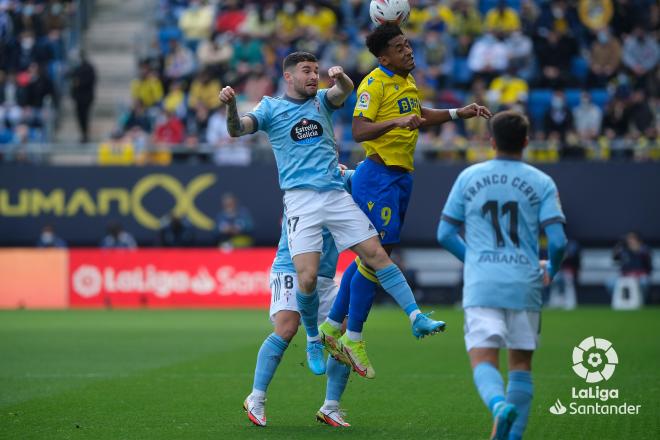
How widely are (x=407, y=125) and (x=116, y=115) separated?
72.3 ft

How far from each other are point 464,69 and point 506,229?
19.9m

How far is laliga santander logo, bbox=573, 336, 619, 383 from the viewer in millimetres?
11906

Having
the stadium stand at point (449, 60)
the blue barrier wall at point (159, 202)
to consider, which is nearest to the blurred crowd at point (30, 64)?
the blue barrier wall at point (159, 202)

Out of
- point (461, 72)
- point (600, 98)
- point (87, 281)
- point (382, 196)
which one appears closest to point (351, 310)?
point (382, 196)

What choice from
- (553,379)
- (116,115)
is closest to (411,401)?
(553,379)

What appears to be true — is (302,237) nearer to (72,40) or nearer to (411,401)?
(411,401)

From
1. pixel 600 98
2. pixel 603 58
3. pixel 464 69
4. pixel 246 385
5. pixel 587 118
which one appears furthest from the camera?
pixel 464 69

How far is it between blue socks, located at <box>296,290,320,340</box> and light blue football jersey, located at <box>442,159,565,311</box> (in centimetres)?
216

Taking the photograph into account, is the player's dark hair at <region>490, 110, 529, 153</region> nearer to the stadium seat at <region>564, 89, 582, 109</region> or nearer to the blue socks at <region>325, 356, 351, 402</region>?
the blue socks at <region>325, 356, 351, 402</region>

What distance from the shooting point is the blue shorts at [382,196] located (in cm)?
934

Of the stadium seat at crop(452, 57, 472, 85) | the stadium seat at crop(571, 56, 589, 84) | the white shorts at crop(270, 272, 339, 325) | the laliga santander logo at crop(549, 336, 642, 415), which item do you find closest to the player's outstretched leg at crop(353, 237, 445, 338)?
the white shorts at crop(270, 272, 339, 325)

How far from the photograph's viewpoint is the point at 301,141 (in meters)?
9.07

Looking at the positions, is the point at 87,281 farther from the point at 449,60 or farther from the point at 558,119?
the point at 558,119

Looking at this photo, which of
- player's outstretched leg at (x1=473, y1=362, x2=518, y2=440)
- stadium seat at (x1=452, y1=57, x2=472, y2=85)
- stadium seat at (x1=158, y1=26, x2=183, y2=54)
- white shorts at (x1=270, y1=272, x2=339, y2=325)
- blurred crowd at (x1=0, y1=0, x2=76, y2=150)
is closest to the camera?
player's outstretched leg at (x1=473, y1=362, x2=518, y2=440)
